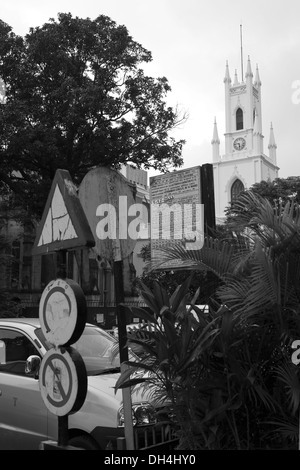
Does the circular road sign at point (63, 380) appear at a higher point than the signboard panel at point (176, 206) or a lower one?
lower

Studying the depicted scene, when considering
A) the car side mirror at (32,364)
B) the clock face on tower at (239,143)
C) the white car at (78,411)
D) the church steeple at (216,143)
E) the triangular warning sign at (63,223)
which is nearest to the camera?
the triangular warning sign at (63,223)

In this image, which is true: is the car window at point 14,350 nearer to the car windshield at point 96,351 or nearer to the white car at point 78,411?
the white car at point 78,411

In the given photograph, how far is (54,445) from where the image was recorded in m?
3.31

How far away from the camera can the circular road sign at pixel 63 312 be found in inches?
127

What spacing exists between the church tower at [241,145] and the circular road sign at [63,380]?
239 ft

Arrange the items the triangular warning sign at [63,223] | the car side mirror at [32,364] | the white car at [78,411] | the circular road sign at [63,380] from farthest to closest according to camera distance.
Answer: the car side mirror at [32,364]
the white car at [78,411]
the triangular warning sign at [63,223]
the circular road sign at [63,380]

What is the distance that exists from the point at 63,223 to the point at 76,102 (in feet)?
51.9

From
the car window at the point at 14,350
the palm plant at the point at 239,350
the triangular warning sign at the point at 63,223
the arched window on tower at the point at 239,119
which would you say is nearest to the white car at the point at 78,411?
the car window at the point at 14,350

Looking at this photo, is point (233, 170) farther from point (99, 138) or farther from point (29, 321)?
point (29, 321)

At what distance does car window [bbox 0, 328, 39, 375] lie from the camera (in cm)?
521

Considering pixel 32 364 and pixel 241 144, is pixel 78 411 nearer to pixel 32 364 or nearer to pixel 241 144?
pixel 32 364

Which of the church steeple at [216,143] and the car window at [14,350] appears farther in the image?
the church steeple at [216,143]

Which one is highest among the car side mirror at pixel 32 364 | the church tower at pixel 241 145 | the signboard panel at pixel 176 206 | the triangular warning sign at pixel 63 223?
the church tower at pixel 241 145
